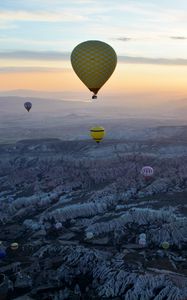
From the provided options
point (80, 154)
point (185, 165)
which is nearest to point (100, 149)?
point (80, 154)

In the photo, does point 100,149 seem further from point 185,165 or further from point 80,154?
point 185,165

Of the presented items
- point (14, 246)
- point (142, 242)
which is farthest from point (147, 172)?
point (14, 246)

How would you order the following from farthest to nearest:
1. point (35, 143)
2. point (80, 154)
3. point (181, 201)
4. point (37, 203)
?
point (35, 143) < point (80, 154) < point (37, 203) < point (181, 201)

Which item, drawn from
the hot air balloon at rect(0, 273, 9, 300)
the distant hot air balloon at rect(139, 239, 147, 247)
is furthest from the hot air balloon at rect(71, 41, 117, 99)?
the hot air balloon at rect(0, 273, 9, 300)

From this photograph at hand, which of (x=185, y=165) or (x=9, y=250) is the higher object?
(x=185, y=165)

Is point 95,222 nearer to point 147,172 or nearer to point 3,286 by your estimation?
point 147,172

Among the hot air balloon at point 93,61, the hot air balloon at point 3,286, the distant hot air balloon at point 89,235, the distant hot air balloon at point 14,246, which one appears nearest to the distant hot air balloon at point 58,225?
the distant hot air balloon at point 89,235

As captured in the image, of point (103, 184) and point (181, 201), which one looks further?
point (103, 184)

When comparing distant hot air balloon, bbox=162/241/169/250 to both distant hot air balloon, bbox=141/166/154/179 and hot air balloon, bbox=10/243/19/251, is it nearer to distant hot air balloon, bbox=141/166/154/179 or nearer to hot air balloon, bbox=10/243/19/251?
hot air balloon, bbox=10/243/19/251

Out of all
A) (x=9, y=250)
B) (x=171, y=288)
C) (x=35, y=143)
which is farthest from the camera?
(x=35, y=143)
